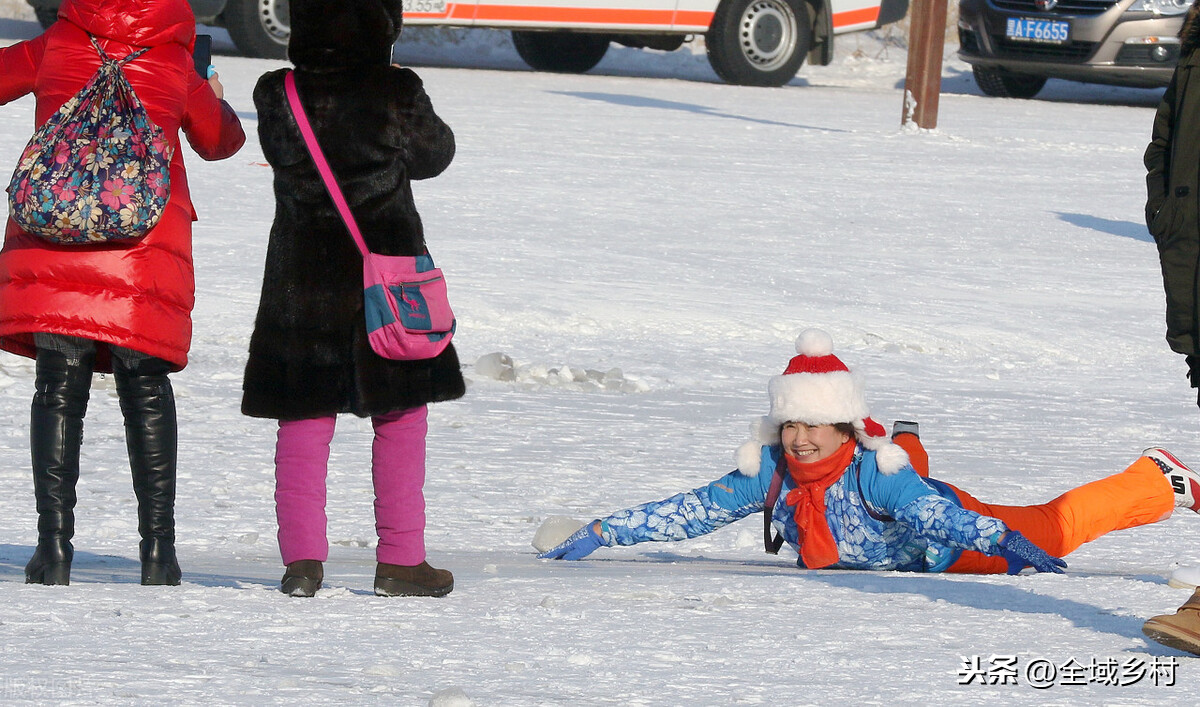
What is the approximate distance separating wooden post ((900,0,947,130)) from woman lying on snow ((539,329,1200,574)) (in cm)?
859

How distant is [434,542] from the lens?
4352mm

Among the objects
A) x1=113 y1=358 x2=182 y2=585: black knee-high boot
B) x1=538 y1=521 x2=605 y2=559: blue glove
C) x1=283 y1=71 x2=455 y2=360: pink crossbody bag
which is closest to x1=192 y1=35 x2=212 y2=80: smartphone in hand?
x1=283 y1=71 x2=455 y2=360: pink crossbody bag

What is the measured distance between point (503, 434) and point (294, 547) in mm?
2068

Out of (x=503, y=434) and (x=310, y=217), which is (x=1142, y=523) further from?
(x=310, y=217)

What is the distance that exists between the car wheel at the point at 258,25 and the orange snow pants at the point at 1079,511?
35.3 feet

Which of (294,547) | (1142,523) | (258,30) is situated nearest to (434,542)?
(294,547)

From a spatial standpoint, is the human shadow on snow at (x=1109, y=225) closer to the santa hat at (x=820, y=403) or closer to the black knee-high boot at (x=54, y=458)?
the santa hat at (x=820, y=403)

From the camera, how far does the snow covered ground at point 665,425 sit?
2.87 m

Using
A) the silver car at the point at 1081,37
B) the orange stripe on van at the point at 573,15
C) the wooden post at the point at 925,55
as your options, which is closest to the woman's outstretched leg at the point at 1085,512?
the wooden post at the point at 925,55

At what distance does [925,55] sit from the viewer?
12.4 m

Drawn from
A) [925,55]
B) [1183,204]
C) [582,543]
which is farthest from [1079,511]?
[925,55]

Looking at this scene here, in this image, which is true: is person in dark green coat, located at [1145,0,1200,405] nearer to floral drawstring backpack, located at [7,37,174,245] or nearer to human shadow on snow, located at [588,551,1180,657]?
human shadow on snow, located at [588,551,1180,657]

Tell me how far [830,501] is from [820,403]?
273 mm

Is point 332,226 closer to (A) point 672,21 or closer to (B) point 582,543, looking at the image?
(B) point 582,543
